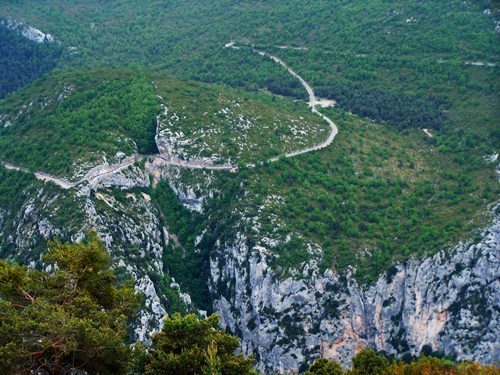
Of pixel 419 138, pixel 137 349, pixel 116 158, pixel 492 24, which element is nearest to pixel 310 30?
pixel 492 24

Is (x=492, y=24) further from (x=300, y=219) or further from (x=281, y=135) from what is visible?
(x=300, y=219)

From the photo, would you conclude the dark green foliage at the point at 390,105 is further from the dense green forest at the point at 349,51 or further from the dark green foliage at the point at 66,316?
the dark green foliage at the point at 66,316

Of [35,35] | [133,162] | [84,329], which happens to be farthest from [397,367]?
[35,35]

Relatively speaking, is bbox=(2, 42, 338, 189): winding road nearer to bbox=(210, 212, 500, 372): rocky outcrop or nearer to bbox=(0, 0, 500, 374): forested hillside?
bbox=(0, 0, 500, 374): forested hillside

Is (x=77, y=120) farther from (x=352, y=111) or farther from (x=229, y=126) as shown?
(x=352, y=111)

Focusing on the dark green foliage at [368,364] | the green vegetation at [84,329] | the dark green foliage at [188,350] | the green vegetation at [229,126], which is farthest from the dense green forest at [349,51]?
the green vegetation at [84,329]

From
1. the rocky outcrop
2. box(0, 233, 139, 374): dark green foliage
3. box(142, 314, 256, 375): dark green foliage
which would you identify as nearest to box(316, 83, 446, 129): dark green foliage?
the rocky outcrop
